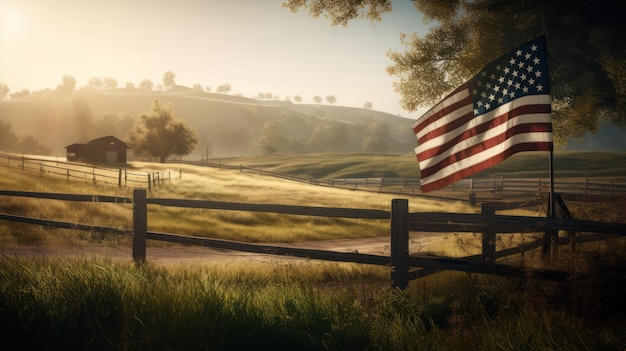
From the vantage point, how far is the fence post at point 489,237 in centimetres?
651

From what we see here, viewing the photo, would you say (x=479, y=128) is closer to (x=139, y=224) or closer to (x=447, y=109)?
(x=447, y=109)

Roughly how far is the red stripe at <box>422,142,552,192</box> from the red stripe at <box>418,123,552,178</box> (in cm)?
19

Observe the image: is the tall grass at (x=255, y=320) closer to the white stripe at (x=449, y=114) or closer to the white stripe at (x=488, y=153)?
the white stripe at (x=488, y=153)

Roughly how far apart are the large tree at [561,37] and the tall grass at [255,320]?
12.2 metres

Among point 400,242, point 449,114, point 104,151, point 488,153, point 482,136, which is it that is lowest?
point 400,242

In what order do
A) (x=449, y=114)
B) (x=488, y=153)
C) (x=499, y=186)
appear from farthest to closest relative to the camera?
(x=499, y=186) < (x=449, y=114) < (x=488, y=153)

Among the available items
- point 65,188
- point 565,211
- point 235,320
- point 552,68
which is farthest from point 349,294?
point 65,188

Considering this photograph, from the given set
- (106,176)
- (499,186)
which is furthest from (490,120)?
(499,186)

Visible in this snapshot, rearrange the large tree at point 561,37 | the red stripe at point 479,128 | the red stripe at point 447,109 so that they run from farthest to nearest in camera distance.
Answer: the large tree at point 561,37
the red stripe at point 447,109
the red stripe at point 479,128

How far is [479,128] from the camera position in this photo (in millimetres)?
8305

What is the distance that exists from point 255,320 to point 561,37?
15.7 m

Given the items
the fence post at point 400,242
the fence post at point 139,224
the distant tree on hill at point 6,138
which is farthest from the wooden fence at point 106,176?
the distant tree on hill at point 6,138

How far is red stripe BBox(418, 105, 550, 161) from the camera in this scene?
7.61 metres

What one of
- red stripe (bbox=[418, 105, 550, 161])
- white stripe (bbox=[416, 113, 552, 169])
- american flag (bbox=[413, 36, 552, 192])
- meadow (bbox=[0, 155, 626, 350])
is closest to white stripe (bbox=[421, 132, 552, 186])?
american flag (bbox=[413, 36, 552, 192])
